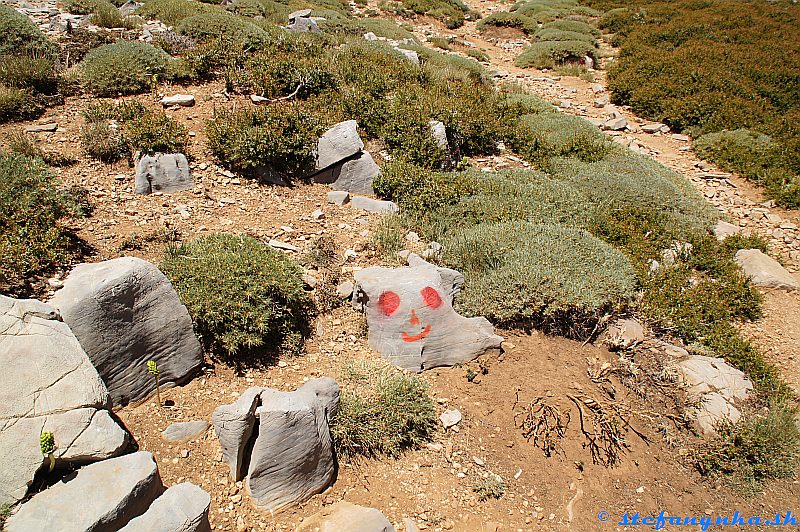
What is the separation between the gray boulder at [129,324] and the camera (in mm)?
4734

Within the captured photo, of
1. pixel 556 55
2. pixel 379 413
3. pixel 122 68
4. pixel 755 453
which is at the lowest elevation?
pixel 755 453

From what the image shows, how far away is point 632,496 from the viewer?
5398 mm

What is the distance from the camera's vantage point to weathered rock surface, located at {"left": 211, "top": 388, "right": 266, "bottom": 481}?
445cm

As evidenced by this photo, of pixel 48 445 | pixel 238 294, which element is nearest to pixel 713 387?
pixel 238 294

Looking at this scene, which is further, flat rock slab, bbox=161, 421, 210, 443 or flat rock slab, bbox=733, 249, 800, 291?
flat rock slab, bbox=733, 249, 800, 291

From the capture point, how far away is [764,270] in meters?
9.42

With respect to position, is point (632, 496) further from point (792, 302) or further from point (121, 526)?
point (792, 302)

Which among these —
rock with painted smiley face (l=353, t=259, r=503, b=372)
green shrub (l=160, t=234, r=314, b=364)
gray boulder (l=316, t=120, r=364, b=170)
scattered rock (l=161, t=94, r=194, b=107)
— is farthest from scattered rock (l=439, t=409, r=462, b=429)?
scattered rock (l=161, t=94, r=194, b=107)

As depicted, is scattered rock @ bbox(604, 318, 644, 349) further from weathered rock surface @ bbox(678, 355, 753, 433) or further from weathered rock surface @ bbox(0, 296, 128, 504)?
weathered rock surface @ bbox(0, 296, 128, 504)

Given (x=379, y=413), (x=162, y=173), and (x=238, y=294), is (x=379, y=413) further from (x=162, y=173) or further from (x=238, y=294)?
(x=162, y=173)

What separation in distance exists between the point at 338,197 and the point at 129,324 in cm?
471

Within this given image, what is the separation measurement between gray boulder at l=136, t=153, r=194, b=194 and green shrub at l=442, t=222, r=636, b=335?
4.31m

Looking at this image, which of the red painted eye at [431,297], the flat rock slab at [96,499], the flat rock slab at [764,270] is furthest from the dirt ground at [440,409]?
the red painted eye at [431,297]

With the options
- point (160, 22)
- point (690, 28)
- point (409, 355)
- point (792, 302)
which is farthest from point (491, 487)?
point (690, 28)
